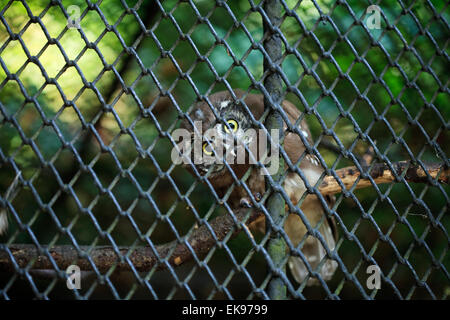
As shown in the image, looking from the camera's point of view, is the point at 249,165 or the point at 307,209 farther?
the point at 307,209

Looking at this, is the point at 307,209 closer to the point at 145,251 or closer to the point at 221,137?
the point at 221,137

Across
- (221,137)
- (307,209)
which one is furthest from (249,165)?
(307,209)

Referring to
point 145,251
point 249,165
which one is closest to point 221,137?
point 249,165

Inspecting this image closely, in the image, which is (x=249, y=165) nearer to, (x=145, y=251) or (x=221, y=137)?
(x=221, y=137)

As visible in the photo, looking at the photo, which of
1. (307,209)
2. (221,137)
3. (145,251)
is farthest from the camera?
(307,209)

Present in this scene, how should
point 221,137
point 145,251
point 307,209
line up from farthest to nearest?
point 307,209, point 221,137, point 145,251

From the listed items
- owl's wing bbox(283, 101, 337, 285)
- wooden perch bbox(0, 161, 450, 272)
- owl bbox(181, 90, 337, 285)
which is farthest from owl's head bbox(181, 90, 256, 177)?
wooden perch bbox(0, 161, 450, 272)

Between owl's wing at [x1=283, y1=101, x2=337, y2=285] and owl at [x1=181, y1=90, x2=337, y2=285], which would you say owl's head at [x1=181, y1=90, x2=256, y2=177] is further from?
owl's wing at [x1=283, y1=101, x2=337, y2=285]

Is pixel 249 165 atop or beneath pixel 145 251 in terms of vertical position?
atop

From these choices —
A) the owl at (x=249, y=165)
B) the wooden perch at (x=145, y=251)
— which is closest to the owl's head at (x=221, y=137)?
the owl at (x=249, y=165)

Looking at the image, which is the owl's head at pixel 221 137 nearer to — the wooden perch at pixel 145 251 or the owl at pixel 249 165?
the owl at pixel 249 165
